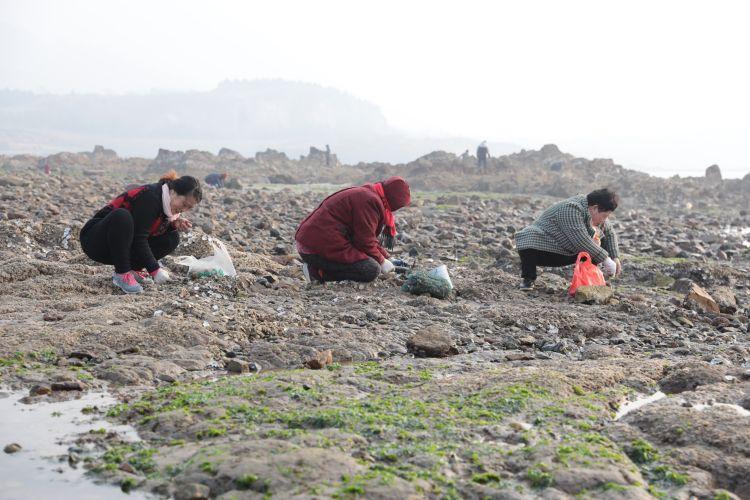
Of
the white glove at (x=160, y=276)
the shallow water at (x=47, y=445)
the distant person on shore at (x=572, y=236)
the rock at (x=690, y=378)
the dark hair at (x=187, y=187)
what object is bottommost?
the shallow water at (x=47, y=445)

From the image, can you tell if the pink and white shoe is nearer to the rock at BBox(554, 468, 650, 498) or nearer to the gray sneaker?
the gray sneaker

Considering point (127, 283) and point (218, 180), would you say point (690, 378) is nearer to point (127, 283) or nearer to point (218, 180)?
point (127, 283)

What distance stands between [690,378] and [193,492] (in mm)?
3239

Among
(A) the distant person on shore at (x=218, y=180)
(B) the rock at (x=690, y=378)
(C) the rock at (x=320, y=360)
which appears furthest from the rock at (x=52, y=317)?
(A) the distant person on shore at (x=218, y=180)

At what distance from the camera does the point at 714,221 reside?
64.8ft

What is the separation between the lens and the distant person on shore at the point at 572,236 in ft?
25.3

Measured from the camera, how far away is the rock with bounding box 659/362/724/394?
4.75 m

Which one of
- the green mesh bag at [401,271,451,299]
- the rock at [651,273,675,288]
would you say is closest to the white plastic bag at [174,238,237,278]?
the green mesh bag at [401,271,451,299]

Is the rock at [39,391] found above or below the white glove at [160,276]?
below

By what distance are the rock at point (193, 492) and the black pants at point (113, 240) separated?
13.3 ft

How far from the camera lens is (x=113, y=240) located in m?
6.73

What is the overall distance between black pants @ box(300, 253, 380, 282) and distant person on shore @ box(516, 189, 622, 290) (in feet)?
5.38

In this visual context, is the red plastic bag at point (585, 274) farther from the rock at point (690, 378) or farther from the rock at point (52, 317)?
the rock at point (52, 317)

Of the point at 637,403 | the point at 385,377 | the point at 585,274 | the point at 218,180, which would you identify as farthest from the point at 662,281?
the point at 218,180
